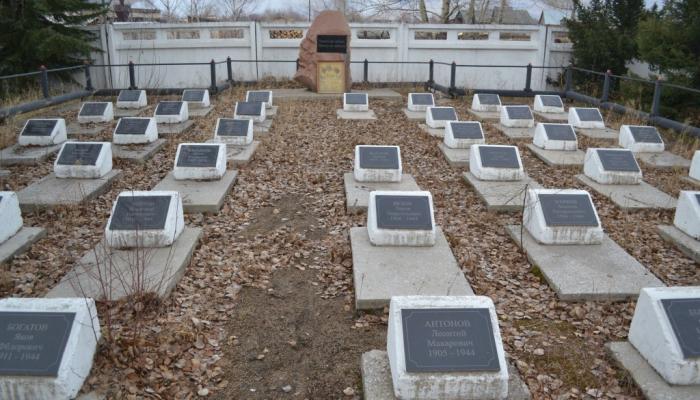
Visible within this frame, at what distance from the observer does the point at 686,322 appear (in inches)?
131

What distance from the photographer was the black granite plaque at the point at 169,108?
11062mm

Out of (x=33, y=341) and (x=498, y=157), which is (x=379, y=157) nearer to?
(x=498, y=157)

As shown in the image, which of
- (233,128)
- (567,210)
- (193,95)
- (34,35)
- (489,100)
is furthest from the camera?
(34,35)

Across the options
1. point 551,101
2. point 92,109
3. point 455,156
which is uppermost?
point 551,101

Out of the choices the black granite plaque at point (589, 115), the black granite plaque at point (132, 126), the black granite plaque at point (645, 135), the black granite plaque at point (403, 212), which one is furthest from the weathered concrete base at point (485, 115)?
the black granite plaque at point (403, 212)

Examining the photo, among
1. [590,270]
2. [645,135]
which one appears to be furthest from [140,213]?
[645,135]

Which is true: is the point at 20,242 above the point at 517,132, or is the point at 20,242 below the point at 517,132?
below

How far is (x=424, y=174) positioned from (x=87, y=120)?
7247 mm

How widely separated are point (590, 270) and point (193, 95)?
35.9ft

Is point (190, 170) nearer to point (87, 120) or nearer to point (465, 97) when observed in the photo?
point (87, 120)

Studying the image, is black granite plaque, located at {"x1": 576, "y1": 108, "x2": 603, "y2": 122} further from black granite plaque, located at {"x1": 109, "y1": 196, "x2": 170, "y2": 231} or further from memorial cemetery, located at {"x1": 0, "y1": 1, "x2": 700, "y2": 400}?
black granite plaque, located at {"x1": 109, "y1": 196, "x2": 170, "y2": 231}

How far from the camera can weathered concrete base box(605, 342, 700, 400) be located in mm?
3133

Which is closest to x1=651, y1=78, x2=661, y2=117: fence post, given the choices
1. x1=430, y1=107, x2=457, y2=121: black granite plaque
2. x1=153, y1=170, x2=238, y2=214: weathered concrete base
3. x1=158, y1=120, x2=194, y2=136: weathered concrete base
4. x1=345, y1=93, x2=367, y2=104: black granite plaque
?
x1=430, y1=107, x2=457, y2=121: black granite plaque

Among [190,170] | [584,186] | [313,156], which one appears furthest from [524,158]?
[190,170]
